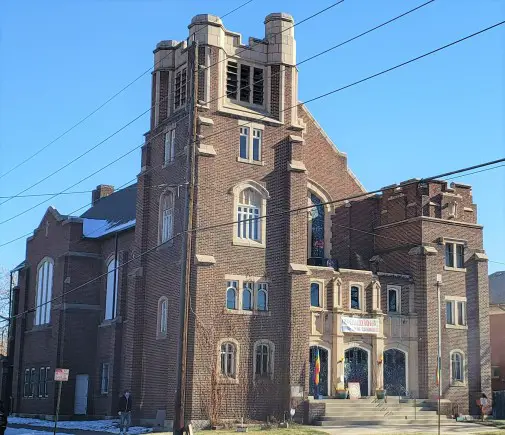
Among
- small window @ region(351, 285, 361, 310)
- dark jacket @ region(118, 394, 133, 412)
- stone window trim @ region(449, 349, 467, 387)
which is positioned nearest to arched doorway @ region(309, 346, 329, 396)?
small window @ region(351, 285, 361, 310)

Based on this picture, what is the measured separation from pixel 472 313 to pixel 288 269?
1164 cm

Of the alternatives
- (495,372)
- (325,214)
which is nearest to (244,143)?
(325,214)

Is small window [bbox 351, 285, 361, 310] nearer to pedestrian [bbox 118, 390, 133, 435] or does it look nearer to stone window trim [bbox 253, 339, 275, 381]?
stone window trim [bbox 253, 339, 275, 381]

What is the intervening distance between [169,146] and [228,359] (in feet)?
34.2

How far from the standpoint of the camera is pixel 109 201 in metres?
57.9

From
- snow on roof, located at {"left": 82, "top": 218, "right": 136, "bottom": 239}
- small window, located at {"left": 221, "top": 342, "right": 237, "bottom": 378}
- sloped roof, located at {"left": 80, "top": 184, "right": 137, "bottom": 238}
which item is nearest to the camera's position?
small window, located at {"left": 221, "top": 342, "right": 237, "bottom": 378}

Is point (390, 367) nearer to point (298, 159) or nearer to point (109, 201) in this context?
point (298, 159)

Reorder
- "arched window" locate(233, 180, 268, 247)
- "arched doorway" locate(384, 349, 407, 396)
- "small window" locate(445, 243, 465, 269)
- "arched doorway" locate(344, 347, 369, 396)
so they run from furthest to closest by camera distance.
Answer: "small window" locate(445, 243, 465, 269), "arched doorway" locate(384, 349, 407, 396), "arched doorway" locate(344, 347, 369, 396), "arched window" locate(233, 180, 268, 247)

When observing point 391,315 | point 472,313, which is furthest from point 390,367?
point 472,313

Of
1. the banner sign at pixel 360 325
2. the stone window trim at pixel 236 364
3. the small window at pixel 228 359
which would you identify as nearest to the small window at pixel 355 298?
the banner sign at pixel 360 325

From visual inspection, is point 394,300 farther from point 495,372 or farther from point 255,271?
point 495,372

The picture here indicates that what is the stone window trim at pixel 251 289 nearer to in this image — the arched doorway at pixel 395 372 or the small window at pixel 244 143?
the small window at pixel 244 143

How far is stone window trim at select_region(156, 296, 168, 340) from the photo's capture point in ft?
126

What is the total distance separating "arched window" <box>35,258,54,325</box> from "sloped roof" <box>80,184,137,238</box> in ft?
11.5
